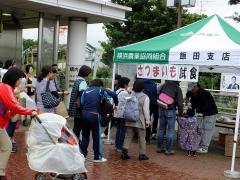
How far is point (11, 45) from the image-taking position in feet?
54.7

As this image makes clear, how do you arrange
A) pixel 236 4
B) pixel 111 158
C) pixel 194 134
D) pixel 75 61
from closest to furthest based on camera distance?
pixel 111 158 → pixel 194 134 → pixel 75 61 → pixel 236 4

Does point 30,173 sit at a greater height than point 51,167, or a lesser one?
lesser

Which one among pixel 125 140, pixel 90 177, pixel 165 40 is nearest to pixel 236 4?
pixel 165 40

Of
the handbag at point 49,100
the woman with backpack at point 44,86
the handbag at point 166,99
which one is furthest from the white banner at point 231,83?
the woman with backpack at point 44,86

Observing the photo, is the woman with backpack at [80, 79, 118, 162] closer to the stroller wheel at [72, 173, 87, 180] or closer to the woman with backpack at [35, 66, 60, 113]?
the woman with backpack at [35, 66, 60, 113]

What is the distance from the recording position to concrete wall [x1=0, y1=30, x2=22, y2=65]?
53.7ft

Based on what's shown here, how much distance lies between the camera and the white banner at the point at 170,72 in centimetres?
833

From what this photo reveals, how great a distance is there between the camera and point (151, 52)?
891cm

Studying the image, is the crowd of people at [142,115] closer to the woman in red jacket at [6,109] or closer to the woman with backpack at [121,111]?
the woman with backpack at [121,111]

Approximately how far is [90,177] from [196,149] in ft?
11.0

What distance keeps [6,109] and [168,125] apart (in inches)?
164

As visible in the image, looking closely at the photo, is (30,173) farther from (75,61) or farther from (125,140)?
(75,61)

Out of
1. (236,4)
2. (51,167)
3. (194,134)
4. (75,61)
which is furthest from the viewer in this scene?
(236,4)

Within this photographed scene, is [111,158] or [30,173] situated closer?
[30,173]
